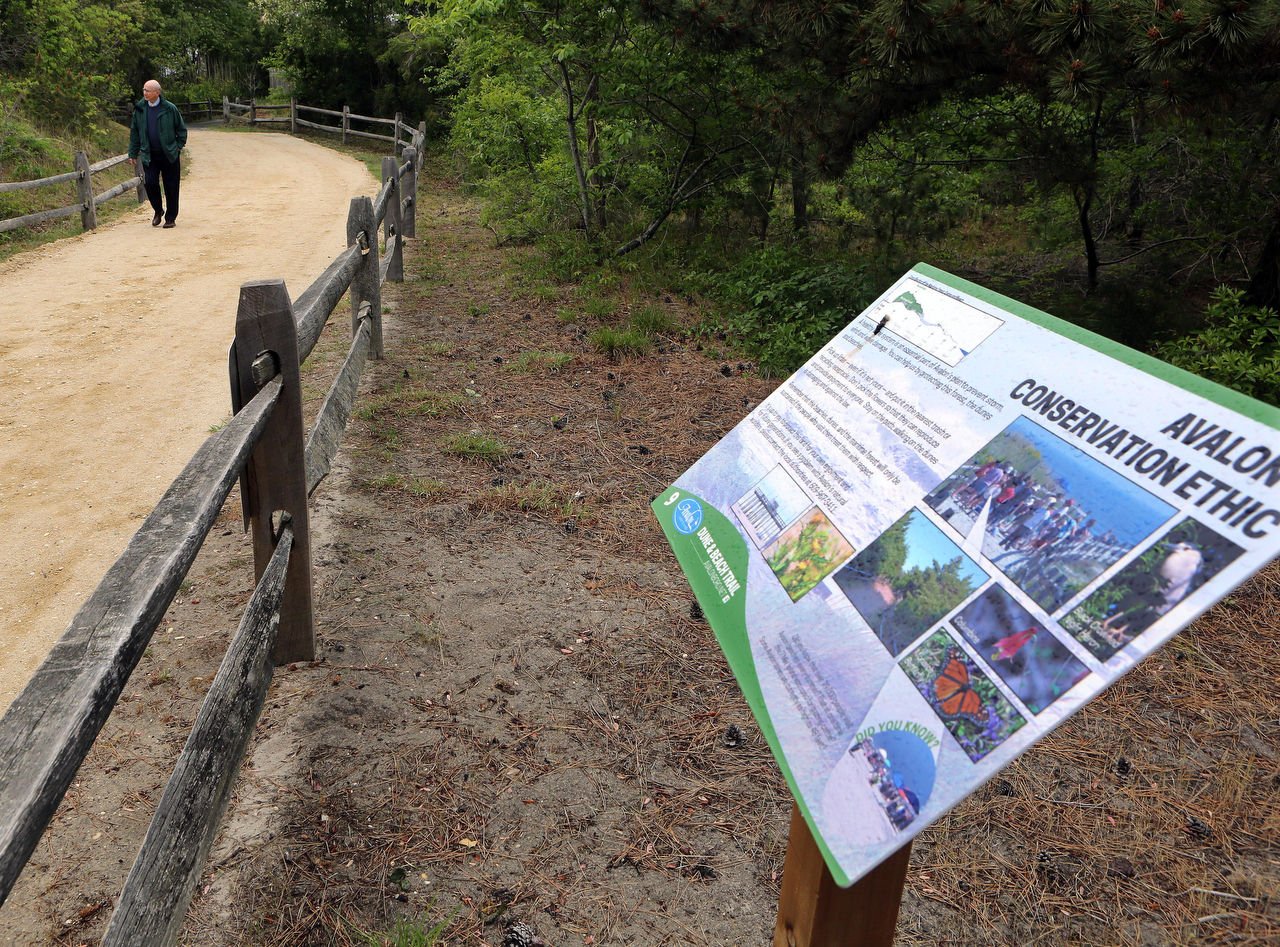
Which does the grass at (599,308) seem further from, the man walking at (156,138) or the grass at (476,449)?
the man walking at (156,138)

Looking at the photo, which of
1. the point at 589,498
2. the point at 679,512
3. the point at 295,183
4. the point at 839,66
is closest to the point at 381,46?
the point at 295,183

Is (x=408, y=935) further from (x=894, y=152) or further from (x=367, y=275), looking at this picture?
(x=894, y=152)

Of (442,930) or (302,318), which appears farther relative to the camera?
(302,318)

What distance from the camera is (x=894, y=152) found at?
8969 mm

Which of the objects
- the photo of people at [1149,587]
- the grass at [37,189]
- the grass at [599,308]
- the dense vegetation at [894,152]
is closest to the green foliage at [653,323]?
the grass at [599,308]

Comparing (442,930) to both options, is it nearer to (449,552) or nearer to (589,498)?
(449,552)

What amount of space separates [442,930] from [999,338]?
1972 mm

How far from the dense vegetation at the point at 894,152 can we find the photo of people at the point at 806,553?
3.43 metres

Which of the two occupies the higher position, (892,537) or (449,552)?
(892,537)

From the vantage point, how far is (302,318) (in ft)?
12.9

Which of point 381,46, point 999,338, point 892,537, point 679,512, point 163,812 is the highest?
point 381,46

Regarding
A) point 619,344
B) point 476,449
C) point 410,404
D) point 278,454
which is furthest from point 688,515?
point 619,344

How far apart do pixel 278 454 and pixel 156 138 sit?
10.9m

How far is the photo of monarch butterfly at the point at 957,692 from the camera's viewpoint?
1.43 m
